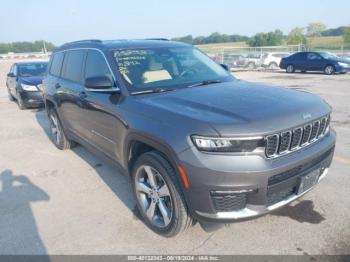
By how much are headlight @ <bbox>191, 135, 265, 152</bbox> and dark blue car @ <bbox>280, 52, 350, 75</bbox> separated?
19.8 m

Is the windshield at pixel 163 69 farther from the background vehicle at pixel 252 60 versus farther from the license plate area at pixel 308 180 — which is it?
the background vehicle at pixel 252 60

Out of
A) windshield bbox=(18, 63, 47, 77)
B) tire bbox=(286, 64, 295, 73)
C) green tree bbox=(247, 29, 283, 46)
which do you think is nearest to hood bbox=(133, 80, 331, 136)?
windshield bbox=(18, 63, 47, 77)

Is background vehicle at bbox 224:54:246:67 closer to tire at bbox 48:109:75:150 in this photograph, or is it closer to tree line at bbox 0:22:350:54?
tire at bbox 48:109:75:150

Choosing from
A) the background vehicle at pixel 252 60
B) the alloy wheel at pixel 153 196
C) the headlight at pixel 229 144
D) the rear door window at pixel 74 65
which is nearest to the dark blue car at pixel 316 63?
the background vehicle at pixel 252 60

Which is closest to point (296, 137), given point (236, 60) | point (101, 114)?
point (101, 114)

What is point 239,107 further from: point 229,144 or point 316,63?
point 316,63

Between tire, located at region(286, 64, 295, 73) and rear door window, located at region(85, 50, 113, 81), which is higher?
rear door window, located at region(85, 50, 113, 81)

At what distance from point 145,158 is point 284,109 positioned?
1.35 m

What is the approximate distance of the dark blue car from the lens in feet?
64.8

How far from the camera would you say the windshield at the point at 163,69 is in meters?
3.70

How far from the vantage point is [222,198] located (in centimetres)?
262

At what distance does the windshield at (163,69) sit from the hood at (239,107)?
290 millimetres

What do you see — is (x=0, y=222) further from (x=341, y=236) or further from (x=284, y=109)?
(x=341, y=236)

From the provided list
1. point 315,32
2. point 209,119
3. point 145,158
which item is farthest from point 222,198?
point 315,32
